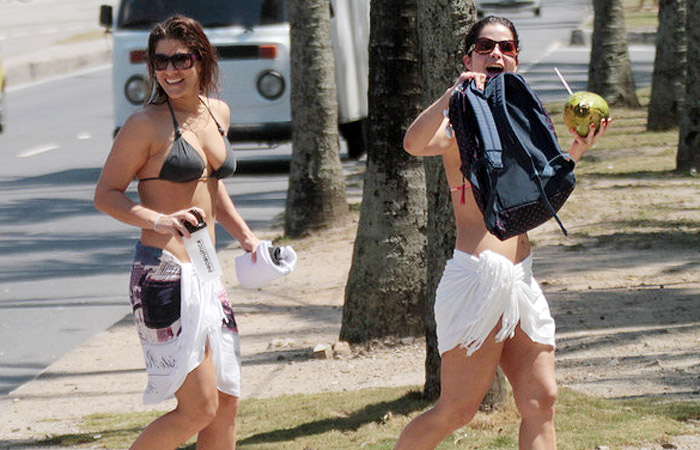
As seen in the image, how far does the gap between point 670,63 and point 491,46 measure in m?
13.7

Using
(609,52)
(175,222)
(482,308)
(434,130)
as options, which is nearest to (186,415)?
(175,222)

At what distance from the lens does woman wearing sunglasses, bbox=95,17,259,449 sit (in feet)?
14.7

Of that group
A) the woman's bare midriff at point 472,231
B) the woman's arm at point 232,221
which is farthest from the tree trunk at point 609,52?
the woman's bare midriff at point 472,231

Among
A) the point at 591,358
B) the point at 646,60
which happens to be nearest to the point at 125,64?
the point at 591,358

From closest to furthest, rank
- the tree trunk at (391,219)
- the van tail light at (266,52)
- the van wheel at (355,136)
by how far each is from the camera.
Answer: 1. the tree trunk at (391,219)
2. the van tail light at (266,52)
3. the van wheel at (355,136)

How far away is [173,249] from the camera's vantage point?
4.53 meters

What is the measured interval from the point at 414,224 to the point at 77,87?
21.5m

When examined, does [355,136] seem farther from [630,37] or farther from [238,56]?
[630,37]

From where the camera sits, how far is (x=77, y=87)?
28.4 metres

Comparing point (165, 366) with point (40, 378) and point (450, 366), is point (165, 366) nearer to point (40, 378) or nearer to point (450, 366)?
point (450, 366)

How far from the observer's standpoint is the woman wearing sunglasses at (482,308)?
435 centimetres

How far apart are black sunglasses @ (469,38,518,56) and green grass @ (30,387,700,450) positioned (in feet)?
6.05

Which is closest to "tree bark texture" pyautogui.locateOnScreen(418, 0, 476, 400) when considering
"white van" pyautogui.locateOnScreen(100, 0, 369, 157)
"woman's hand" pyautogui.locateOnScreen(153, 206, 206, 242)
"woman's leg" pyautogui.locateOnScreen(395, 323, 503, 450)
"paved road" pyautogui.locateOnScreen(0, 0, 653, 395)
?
"woman's leg" pyautogui.locateOnScreen(395, 323, 503, 450)

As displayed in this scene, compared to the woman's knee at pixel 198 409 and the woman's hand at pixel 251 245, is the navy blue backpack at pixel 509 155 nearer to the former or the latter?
the woman's hand at pixel 251 245
